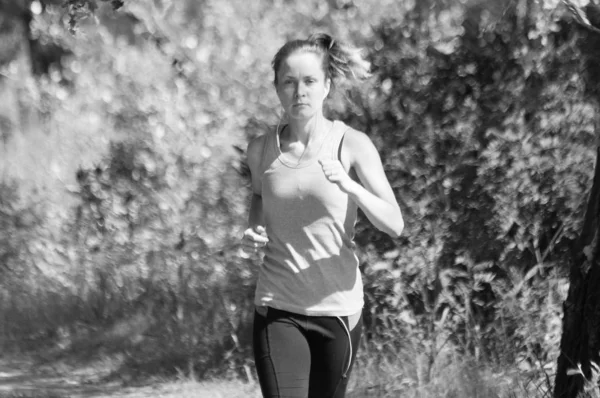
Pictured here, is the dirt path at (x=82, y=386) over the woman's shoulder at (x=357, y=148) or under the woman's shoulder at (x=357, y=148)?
under

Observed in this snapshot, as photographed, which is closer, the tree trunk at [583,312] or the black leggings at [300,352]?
the black leggings at [300,352]

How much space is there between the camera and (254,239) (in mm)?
3521

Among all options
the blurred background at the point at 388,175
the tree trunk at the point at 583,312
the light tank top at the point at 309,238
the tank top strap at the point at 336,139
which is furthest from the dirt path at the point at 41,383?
the tank top strap at the point at 336,139

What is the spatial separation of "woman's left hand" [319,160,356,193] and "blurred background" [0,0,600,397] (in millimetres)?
1683

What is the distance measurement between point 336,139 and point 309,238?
338mm

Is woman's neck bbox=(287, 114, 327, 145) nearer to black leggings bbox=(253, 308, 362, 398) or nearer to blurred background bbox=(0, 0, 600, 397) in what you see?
black leggings bbox=(253, 308, 362, 398)

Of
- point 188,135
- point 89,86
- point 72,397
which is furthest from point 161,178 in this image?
point 72,397

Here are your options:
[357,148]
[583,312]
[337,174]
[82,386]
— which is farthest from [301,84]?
[82,386]

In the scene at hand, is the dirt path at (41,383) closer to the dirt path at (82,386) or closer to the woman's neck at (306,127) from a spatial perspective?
the dirt path at (82,386)

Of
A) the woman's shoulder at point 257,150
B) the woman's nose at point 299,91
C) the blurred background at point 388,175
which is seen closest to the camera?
the woman's nose at point 299,91

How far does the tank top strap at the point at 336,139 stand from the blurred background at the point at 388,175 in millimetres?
1423

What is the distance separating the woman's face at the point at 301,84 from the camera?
3.64 meters

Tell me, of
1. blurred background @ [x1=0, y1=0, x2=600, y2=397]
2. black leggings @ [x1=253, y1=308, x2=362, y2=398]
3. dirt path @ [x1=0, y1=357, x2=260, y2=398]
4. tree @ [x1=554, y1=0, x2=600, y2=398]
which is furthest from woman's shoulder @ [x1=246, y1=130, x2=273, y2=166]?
dirt path @ [x1=0, y1=357, x2=260, y2=398]

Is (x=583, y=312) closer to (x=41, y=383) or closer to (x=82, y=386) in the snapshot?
(x=82, y=386)
